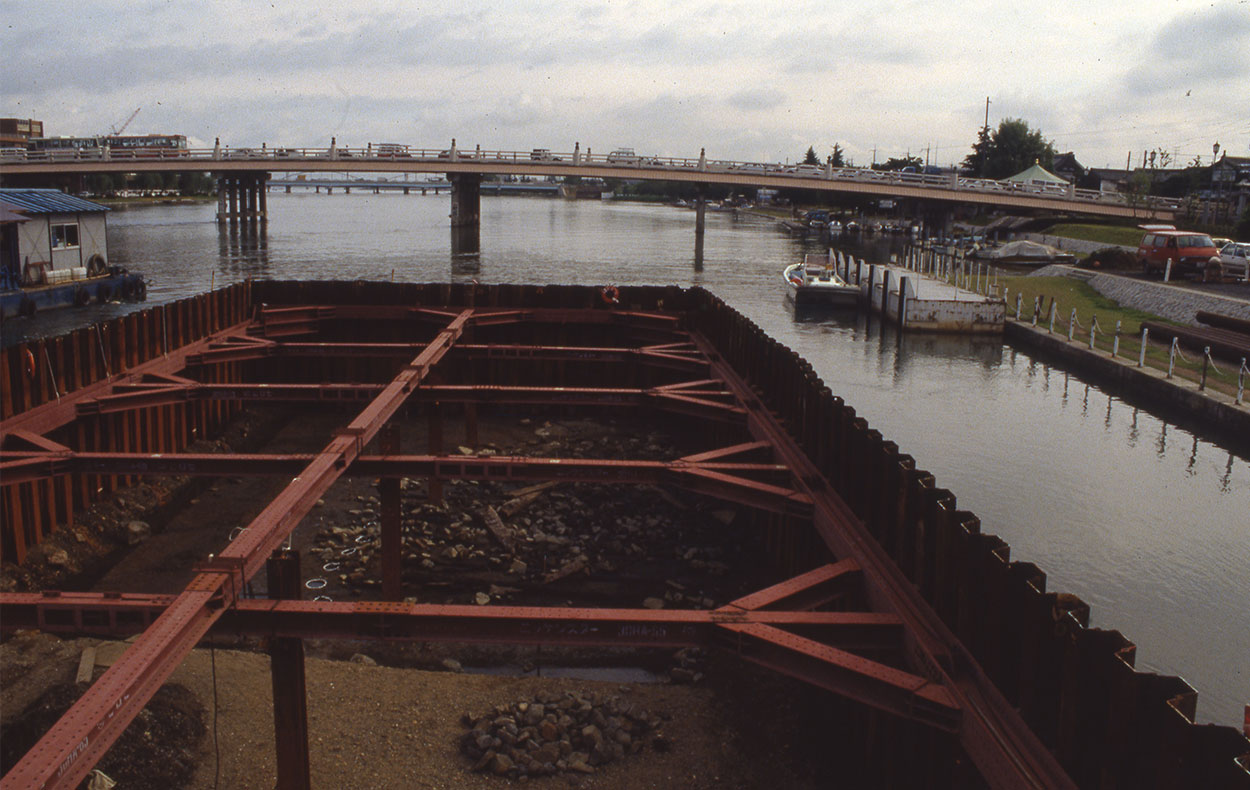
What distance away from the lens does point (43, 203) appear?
42000 millimetres

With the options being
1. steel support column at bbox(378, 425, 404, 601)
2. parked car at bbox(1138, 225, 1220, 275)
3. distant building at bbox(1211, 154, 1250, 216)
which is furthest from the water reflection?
distant building at bbox(1211, 154, 1250, 216)

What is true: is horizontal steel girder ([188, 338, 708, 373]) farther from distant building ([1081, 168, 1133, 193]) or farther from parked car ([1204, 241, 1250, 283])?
distant building ([1081, 168, 1133, 193])

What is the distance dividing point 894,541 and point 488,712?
173 inches

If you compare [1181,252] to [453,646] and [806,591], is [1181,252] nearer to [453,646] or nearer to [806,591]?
[806,591]

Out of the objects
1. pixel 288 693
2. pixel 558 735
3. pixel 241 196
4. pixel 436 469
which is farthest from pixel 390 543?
pixel 241 196

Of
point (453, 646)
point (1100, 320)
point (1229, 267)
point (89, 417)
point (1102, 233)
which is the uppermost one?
point (1102, 233)

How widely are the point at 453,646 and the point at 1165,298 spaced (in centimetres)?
3926

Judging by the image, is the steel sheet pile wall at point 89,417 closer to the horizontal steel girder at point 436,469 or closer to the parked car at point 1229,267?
the horizontal steel girder at point 436,469

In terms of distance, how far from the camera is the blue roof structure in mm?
40250

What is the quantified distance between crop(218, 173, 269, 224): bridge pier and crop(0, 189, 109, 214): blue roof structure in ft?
246

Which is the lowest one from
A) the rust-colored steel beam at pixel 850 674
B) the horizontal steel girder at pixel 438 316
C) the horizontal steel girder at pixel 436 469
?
the rust-colored steel beam at pixel 850 674

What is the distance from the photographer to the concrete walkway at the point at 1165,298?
3669 cm

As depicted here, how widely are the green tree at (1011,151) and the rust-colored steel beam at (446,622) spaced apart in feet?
485

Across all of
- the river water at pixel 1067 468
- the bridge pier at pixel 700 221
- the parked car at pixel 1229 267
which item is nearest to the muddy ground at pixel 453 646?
the river water at pixel 1067 468
